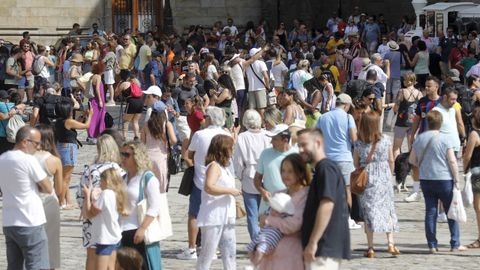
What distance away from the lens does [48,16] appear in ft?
146

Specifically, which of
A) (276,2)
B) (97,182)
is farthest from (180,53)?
(97,182)

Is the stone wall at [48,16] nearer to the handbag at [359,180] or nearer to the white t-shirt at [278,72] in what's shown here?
the white t-shirt at [278,72]

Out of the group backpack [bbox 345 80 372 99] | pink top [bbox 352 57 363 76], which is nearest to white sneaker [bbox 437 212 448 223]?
backpack [bbox 345 80 372 99]

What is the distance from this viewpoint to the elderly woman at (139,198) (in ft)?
40.1

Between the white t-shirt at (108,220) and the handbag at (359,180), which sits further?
the handbag at (359,180)

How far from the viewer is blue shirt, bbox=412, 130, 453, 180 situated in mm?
15258

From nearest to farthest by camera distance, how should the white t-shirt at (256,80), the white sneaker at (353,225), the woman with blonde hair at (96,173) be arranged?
1. the woman with blonde hair at (96,173)
2. the white sneaker at (353,225)
3. the white t-shirt at (256,80)

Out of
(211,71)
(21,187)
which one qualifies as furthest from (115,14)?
(21,187)

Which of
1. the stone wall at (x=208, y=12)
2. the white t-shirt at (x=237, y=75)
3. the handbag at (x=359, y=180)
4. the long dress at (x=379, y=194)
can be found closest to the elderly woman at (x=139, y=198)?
the handbag at (x=359, y=180)

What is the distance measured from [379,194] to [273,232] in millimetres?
4618

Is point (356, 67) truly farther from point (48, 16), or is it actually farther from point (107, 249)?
point (48, 16)

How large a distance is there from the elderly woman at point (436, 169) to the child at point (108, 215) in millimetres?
4107

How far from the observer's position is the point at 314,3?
156ft

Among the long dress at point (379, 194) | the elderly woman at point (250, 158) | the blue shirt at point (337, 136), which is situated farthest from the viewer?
the blue shirt at point (337, 136)
